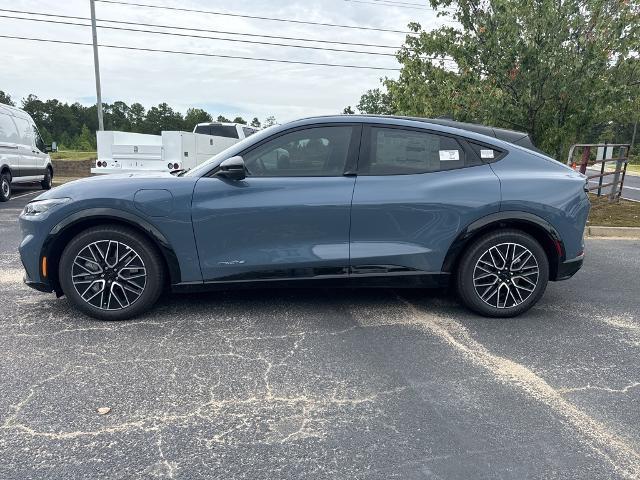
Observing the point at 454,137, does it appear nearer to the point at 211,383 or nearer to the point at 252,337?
the point at 252,337

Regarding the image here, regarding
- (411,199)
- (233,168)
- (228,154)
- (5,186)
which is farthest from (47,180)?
(411,199)

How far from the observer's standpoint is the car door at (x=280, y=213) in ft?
12.6

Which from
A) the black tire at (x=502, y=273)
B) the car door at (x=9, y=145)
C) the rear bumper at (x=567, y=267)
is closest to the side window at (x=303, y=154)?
the black tire at (x=502, y=273)

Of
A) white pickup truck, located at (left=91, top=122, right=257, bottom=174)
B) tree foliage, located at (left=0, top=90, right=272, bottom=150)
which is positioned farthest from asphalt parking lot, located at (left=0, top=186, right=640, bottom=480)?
tree foliage, located at (left=0, top=90, right=272, bottom=150)

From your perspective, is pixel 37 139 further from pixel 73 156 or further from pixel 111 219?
pixel 111 219

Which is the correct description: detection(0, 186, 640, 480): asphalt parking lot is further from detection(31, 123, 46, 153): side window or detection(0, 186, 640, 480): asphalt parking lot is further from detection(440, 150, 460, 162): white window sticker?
detection(31, 123, 46, 153): side window

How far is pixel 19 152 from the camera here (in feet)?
39.7

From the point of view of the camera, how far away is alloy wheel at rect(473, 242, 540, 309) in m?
4.12

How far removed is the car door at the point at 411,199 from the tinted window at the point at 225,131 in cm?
1199

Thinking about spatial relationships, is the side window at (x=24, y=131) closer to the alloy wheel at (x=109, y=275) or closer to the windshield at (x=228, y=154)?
the alloy wheel at (x=109, y=275)

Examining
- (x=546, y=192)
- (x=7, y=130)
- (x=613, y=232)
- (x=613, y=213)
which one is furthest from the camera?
(x=7, y=130)

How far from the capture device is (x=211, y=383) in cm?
299

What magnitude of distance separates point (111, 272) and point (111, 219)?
414 mm

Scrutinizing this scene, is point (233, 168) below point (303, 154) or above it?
below
